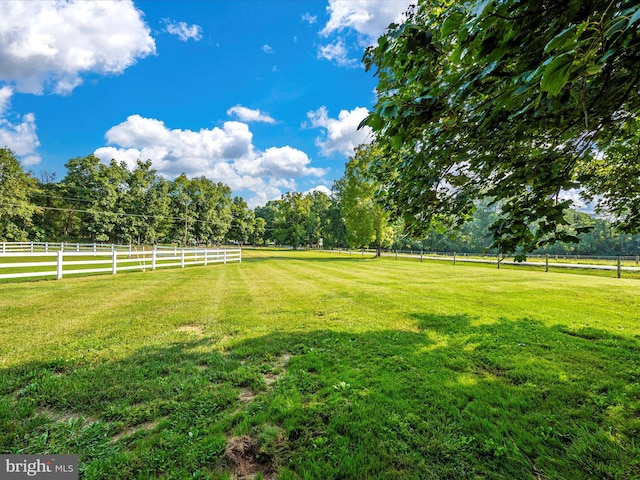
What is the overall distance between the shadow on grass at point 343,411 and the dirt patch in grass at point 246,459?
2 cm

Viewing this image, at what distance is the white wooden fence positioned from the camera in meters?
9.58

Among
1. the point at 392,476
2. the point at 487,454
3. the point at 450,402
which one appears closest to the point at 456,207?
the point at 450,402

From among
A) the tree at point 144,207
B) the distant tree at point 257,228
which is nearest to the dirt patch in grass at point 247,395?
the tree at point 144,207

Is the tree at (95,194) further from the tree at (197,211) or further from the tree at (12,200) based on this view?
the tree at (197,211)

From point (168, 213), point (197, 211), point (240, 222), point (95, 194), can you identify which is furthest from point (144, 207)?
point (240, 222)

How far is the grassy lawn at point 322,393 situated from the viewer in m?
2.04

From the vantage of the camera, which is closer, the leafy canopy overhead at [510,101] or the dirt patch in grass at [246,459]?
the leafy canopy overhead at [510,101]

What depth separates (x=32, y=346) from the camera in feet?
A: 13.0

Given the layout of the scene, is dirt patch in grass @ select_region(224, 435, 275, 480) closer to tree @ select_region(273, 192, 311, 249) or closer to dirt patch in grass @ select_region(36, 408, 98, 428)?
dirt patch in grass @ select_region(36, 408, 98, 428)

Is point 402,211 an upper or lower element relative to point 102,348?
upper

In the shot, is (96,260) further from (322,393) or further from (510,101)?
(510,101)

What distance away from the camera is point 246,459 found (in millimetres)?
2088

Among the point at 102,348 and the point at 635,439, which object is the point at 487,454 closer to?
the point at 635,439

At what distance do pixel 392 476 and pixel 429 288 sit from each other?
26.9 ft
